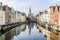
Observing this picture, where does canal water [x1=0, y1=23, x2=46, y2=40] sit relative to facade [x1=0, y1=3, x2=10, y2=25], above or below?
below

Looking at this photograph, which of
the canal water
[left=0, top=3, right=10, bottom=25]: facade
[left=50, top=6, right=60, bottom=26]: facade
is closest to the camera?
the canal water

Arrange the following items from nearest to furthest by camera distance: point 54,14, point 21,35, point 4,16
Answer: point 21,35 < point 54,14 < point 4,16

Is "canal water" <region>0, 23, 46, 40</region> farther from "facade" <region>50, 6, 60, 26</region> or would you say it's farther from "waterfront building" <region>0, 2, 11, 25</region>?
"waterfront building" <region>0, 2, 11, 25</region>

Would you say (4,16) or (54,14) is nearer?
(54,14)

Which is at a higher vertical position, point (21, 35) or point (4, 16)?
point (4, 16)

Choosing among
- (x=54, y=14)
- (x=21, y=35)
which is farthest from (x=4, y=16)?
(x=21, y=35)

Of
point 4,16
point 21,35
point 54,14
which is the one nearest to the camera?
point 21,35

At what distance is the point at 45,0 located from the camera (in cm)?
827

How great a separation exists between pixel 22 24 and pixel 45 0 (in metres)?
10.6

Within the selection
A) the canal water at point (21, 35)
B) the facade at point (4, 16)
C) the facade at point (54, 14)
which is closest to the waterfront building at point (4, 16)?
the facade at point (4, 16)

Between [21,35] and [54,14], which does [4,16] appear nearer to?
[54,14]

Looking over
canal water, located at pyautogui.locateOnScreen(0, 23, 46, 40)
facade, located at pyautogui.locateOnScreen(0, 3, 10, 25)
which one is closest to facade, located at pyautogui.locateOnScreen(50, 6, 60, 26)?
canal water, located at pyautogui.locateOnScreen(0, 23, 46, 40)

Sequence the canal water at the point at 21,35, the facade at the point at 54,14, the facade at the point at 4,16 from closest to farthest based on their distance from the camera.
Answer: the canal water at the point at 21,35
the facade at the point at 54,14
the facade at the point at 4,16

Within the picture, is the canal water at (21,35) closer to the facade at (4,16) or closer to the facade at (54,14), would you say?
the facade at (54,14)
